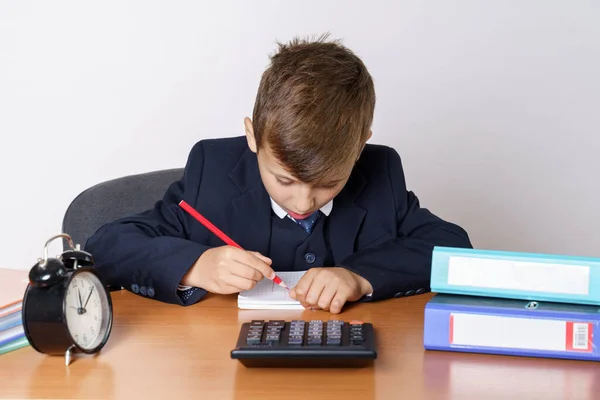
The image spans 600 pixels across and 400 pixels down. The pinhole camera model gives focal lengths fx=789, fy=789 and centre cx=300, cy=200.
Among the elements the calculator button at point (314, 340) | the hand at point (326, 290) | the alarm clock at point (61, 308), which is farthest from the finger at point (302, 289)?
the alarm clock at point (61, 308)

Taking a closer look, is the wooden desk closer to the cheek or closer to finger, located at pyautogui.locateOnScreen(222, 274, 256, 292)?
finger, located at pyautogui.locateOnScreen(222, 274, 256, 292)

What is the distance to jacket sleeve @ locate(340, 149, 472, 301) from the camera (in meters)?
1.58

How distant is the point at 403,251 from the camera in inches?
67.1

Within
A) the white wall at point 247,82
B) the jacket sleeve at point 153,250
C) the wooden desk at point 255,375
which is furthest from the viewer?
Result: the white wall at point 247,82

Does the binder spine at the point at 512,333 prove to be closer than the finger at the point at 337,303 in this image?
Yes

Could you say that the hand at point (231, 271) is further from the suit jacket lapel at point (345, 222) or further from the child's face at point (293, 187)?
the suit jacket lapel at point (345, 222)

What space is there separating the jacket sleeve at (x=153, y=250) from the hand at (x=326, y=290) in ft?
0.69

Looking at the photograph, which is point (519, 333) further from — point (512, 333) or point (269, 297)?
point (269, 297)

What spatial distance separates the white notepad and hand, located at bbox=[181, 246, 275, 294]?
3 cm

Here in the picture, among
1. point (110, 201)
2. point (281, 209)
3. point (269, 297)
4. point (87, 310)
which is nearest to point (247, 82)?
point (110, 201)

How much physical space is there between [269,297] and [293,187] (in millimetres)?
241

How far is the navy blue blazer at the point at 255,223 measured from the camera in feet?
5.39

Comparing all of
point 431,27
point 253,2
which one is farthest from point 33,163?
point 431,27

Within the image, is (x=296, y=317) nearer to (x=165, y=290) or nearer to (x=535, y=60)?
(x=165, y=290)
